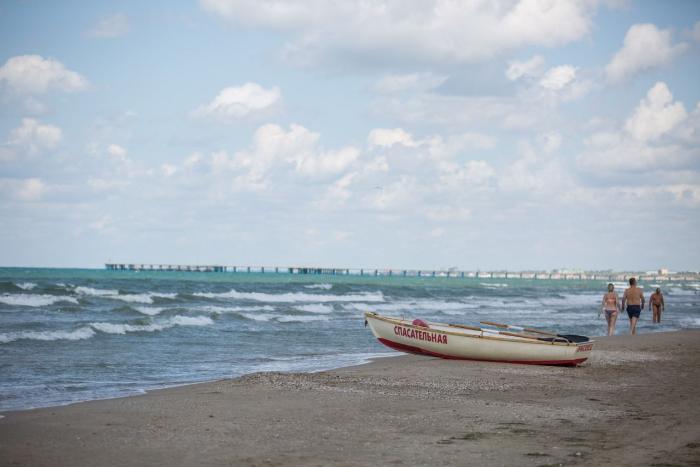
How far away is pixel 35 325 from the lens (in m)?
25.9

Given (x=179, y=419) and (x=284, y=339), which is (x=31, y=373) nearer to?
(x=179, y=419)

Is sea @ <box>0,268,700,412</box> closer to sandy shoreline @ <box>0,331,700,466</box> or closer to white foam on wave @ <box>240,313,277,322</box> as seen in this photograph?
white foam on wave @ <box>240,313,277,322</box>

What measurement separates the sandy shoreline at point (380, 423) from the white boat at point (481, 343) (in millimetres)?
1375

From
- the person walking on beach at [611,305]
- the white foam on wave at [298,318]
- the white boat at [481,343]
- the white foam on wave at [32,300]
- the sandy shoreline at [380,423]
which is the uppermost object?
the person walking on beach at [611,305]

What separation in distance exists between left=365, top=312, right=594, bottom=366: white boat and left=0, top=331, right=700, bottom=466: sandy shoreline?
54.1 inches

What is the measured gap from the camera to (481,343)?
16.7m

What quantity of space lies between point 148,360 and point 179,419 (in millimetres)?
8486

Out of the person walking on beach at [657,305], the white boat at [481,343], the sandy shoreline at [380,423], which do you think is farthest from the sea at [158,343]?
the sandy shoreline at [380,423]

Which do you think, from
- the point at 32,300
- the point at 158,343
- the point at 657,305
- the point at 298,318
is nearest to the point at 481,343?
the point at 158,343

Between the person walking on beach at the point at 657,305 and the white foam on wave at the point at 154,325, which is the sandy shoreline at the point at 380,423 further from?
the person walking on beach at the point at 657,305

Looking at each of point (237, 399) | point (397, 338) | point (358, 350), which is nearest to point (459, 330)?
point (397, 338)

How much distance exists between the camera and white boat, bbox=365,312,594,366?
1588 centimetres

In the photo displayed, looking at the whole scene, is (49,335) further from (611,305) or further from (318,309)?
(318,309)

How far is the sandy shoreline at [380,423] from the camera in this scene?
7.66 metres
